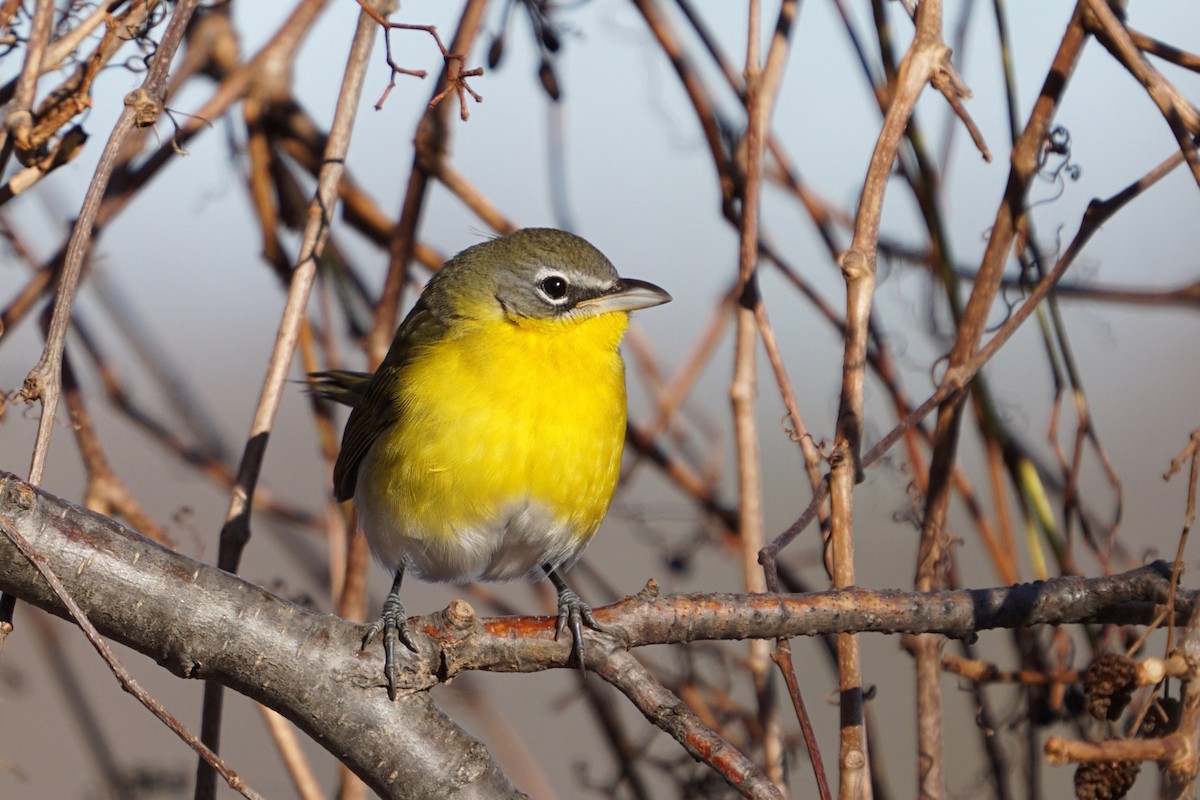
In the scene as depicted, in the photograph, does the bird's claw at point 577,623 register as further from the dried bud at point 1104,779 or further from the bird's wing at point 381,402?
the bird's wing at point 381,402

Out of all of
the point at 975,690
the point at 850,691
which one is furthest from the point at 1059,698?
the point at 850,691

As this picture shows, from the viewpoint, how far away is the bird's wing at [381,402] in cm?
348

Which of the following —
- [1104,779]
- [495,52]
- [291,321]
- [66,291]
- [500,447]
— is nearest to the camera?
[1104,779]

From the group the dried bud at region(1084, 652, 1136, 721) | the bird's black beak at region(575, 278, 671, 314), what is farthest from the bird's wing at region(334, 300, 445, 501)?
the dried bud at region(1084, 652, 1136, 721)

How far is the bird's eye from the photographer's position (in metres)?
3.57

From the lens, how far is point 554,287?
3.58m

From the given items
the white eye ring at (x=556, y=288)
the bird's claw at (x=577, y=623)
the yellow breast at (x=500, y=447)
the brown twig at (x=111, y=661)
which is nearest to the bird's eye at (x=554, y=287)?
the white eye ring at (x=556, y=288)

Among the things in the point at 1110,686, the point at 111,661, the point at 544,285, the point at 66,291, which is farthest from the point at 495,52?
the point at 1110,686

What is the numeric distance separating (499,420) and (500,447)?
74 millimetres

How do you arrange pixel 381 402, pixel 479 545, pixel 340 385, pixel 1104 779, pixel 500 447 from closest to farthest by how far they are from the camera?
pixel 1104 779 → pixel 500 447 → pixel 479 545 → pixel 381 402 → pixel 340 385

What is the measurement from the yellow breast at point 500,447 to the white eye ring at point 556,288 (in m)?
0.09

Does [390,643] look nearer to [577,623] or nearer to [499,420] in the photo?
[577,623]

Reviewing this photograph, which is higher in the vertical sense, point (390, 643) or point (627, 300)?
point (627, 300)

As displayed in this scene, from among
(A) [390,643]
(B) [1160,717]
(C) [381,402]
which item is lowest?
(B) [1160,717]
